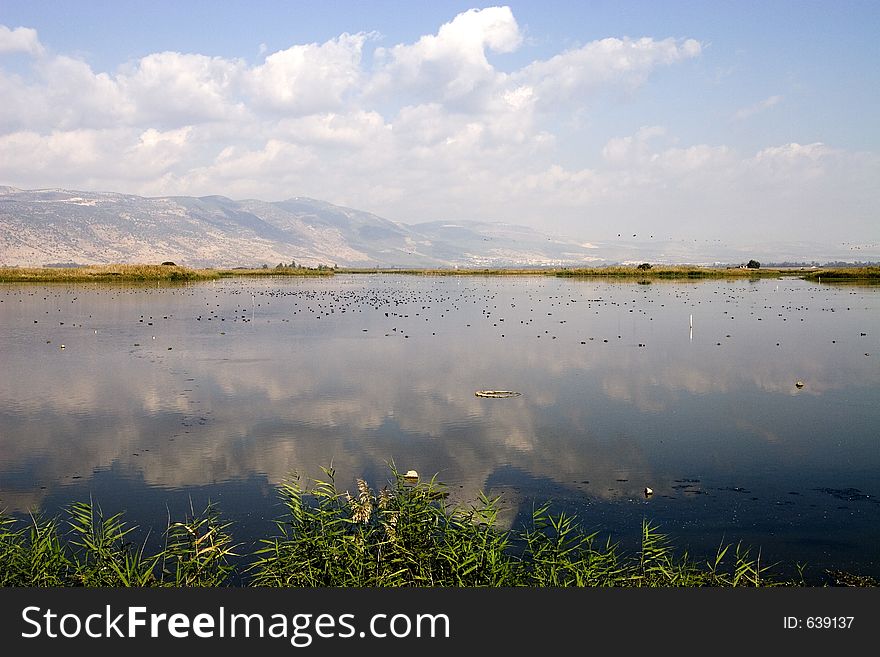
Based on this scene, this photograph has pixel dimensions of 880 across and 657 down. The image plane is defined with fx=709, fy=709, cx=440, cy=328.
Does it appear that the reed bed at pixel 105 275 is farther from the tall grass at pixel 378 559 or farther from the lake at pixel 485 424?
the tall grass at pixel 378 559

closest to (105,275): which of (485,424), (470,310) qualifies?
(470,310)

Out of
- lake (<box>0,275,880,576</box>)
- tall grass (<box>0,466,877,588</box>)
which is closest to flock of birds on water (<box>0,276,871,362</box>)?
lake (<box>0,275,880,576</box>)

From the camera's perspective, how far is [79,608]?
670 cm

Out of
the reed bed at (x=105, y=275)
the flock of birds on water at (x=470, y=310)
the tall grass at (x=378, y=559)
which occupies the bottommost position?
the tall grass at (x=378, y=559)

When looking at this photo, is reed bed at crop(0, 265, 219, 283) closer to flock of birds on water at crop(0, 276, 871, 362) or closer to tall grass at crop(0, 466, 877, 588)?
flock of birds on water at crop(0, 276, 871, 362)

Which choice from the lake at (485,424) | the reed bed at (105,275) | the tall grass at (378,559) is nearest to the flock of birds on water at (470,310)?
the lake at (485,424)

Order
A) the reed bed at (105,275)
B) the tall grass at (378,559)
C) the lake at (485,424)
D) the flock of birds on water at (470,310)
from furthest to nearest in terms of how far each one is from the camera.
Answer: the reed bed at (105,275) → the flock of birds on water at (470,310) → the lake at (485,424) → the tall grass at (378,559)

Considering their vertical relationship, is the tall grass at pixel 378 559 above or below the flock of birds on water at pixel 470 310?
below

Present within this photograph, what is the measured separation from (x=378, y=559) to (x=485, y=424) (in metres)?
8.49

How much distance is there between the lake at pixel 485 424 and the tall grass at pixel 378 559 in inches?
30.4

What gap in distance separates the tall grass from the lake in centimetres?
77

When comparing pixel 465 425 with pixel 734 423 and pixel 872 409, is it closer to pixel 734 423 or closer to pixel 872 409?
pixel 734 423

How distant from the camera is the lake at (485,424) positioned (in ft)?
38.7

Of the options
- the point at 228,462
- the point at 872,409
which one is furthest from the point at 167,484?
the point at 872,409
